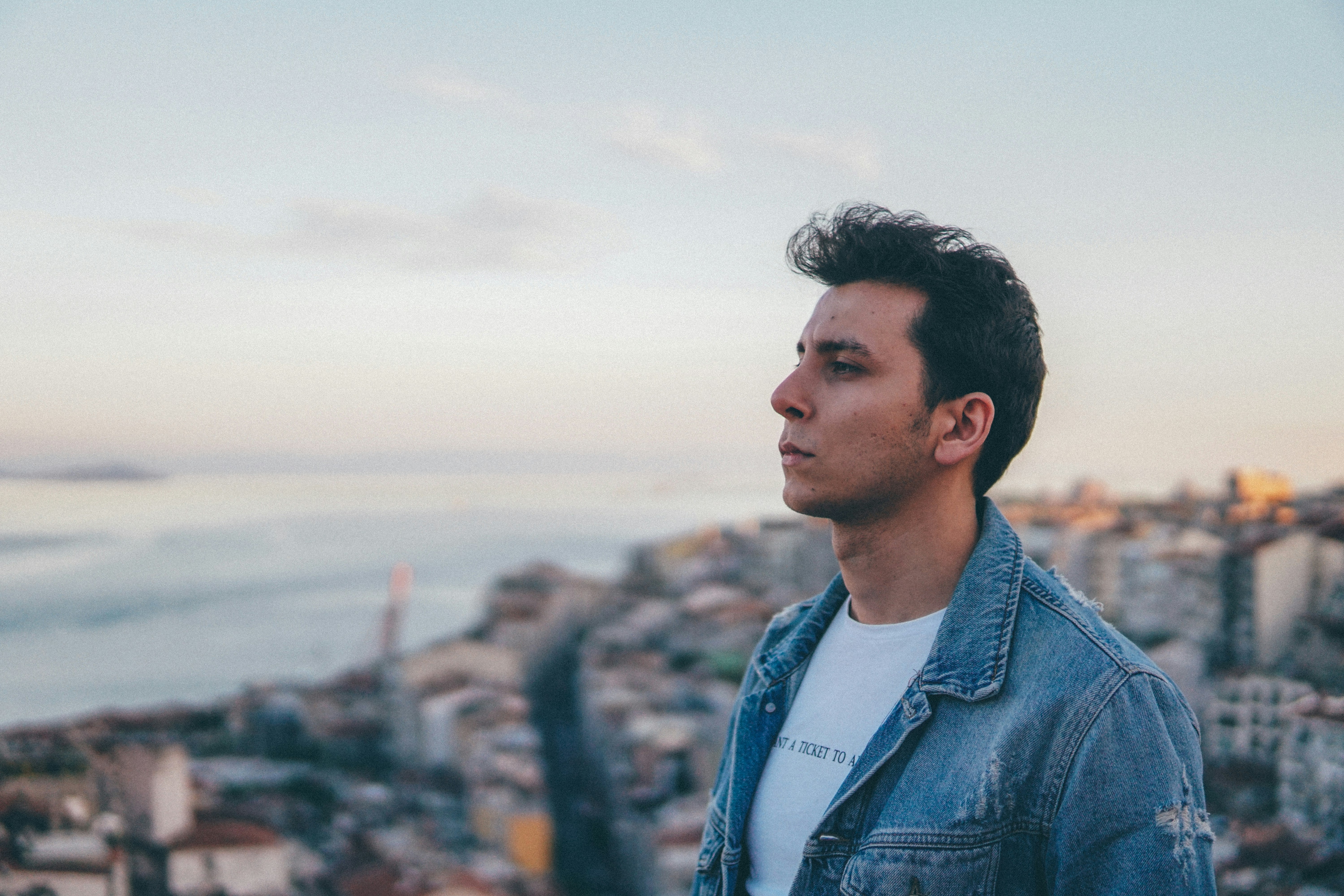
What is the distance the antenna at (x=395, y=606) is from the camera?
113 feet

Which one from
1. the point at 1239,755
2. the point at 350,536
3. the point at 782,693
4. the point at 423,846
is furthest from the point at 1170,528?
the point at 350,536

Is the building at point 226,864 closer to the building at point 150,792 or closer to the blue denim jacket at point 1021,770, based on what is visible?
the building at point 150,792

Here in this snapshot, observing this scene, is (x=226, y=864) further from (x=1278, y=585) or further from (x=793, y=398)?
(x=1278, y=585)

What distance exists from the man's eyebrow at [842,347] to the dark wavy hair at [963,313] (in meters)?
0.08

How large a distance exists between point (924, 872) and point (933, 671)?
0.27 metres

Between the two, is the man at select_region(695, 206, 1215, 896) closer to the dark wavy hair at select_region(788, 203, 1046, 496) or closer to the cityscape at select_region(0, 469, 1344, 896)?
the dark wavy hair at select_region(788, 203, 1046, 496)

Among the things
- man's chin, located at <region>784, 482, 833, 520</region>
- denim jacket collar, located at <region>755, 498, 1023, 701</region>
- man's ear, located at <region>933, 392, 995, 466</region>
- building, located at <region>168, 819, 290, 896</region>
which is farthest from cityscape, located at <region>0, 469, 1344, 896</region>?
man's chin, located at <region>784, 482, 833, 520</region>

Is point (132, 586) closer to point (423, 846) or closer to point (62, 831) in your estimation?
point (423, 846)

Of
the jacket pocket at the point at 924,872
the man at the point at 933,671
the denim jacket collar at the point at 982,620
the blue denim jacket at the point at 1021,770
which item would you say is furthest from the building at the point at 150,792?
the denim jacket collar at the point at 982,620

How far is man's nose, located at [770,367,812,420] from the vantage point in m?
1.58

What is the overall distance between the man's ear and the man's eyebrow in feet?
0.48

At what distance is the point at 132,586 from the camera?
30.5 meters

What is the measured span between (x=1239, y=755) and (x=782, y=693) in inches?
354

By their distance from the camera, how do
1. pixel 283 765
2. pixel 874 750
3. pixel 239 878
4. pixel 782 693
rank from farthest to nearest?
pixel 283 765, pixel 239 878, pixel 782 693, pixel 874 750
